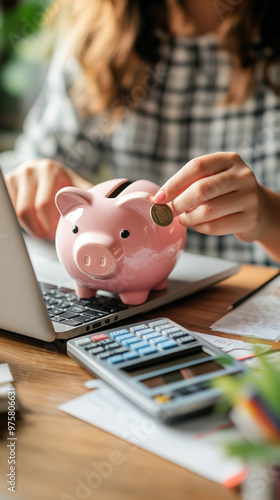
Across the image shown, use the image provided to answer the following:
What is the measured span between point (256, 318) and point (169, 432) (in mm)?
284

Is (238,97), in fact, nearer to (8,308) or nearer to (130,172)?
(130,172)

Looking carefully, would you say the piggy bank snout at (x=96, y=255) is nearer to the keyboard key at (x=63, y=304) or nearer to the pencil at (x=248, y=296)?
the keyboard key at (x=63, y=304)

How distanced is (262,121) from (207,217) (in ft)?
2.77

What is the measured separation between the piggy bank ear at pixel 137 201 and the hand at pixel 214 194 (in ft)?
0.03

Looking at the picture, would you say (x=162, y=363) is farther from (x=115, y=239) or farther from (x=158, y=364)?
(x=115, y=239)

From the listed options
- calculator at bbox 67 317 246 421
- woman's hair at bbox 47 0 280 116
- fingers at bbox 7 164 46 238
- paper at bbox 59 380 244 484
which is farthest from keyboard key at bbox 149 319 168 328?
woman's hair at bbox 47 0 280 116

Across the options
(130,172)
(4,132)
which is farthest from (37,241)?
(4,132)

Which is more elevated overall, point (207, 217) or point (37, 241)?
point (207, 217)

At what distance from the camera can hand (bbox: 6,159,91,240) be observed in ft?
2.60

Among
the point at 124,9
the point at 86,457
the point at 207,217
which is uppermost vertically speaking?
the point at 124,9

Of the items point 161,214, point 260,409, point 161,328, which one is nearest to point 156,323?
point 161,328

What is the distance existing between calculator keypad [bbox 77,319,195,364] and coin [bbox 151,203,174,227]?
0.12 meters

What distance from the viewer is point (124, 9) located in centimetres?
144

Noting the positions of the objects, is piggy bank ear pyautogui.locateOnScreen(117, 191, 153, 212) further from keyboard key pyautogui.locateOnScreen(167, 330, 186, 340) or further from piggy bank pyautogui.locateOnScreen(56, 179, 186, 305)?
keyboard key pyautogui.locateOnScreen(167, 330, 186, 340)
